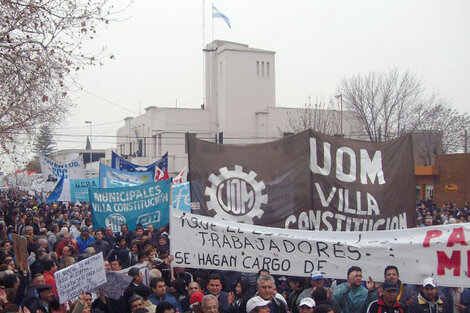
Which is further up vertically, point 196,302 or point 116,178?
point 116,178

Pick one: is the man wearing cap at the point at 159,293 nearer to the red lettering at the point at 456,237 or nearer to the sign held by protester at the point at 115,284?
the sign held by protester at the point at 115,284

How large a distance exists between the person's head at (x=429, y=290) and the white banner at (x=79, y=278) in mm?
3667

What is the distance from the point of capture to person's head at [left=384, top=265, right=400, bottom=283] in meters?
6.95

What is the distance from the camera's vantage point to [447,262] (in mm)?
7043

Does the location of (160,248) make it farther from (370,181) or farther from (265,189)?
(370,181)

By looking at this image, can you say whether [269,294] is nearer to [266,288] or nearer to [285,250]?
[266,288]

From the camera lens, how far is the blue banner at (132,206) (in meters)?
12.7

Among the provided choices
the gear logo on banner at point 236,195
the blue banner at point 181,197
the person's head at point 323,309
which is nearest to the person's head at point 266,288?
the person's head at point 323,309

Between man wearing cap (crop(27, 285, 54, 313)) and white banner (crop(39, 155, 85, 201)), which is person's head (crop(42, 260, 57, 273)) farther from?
white banner (crop(39, 155, 85, 201))

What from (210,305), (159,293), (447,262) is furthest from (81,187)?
(210,305)

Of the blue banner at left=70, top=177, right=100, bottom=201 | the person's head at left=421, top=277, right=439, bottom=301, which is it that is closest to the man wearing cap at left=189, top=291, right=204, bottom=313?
the person's head at left=421, top=277, right=439, bottom=301

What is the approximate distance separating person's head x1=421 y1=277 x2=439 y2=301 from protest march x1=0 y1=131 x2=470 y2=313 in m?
0.01

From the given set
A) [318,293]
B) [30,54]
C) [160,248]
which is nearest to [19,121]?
[30,54]

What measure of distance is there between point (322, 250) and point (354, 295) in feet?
2.62
